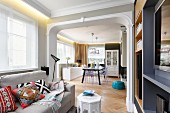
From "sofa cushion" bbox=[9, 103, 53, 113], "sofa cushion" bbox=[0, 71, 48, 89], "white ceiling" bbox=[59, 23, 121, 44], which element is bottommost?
"sofa cushion" bbox=[9, 103, 53, 113]

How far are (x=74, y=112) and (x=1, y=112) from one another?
1401mm

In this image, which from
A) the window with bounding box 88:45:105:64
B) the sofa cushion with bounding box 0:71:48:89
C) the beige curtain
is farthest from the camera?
the window with bounding box 88:45:105:64

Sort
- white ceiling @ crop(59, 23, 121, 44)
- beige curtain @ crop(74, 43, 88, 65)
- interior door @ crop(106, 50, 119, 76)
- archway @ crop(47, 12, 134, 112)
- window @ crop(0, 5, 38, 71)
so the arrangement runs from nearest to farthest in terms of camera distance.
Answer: window @ crop(0, 5, 38, 71)
archway @ crop(47, 12, 134, 112)
white ceiling @ crop(59, 23, 121, 44)
interior door @ crop(106, 50, 119, 76)
beige curtain @ crop(74, 43, 88, 65)

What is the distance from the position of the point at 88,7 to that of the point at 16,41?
1.94 metres

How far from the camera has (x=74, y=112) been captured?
2416 millimetres

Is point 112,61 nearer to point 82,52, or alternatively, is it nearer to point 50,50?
point 82,52

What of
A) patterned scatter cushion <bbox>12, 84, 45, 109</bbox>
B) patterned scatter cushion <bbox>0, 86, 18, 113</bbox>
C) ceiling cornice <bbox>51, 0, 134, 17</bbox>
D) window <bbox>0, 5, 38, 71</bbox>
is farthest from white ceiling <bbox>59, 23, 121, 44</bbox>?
patterned scatter cushion <bbox>0, 86, 18, 113</bbox>

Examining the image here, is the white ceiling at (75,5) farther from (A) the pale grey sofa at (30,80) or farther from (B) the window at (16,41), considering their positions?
(A) the pale grey sofa at (30,80)

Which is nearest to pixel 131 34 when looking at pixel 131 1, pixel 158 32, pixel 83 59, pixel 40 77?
pixel 131 1

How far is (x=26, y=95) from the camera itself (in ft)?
5.70

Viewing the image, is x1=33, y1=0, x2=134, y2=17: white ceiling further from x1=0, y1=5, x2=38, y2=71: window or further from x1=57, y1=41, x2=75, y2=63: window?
x1=57, y1=41, x2=75, y2=63: window

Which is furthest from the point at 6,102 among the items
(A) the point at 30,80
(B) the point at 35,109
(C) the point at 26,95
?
(A) the point at 30,80

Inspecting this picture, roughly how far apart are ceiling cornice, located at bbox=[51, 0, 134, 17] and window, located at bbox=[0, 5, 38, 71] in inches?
29.7

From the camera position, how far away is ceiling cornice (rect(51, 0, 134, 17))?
8.54 feet
